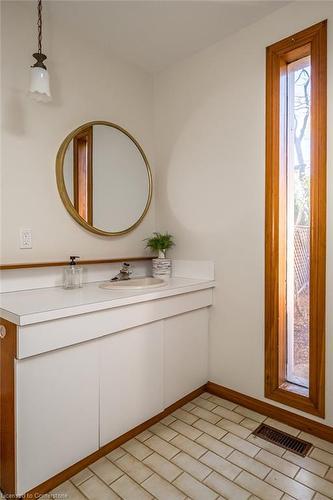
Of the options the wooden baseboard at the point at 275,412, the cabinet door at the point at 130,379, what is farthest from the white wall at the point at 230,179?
the cabinet door at the point at 130,379

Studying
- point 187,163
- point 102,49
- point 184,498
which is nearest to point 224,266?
point 187,163

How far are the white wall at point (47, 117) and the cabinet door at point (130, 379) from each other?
27.5 inches

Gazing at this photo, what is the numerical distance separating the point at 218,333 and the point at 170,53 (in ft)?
6.77

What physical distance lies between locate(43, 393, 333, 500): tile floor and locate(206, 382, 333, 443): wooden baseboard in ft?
0.12

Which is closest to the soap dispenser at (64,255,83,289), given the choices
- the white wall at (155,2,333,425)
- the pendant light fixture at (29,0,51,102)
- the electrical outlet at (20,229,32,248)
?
the electrical outlet at (20,229,32,248)

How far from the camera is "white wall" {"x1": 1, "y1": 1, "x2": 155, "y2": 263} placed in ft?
5.57

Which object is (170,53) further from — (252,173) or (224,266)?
(224,266)

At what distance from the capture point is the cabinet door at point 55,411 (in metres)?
1.26

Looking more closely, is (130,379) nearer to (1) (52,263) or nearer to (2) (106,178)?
(1) (52,263)

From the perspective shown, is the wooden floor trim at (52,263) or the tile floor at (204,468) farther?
the wooden floor trim at (52,263)

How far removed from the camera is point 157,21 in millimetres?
1907

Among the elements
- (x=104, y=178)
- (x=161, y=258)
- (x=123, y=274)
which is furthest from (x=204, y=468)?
(x=104, y=178)

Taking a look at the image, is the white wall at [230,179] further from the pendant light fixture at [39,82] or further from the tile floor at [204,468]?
the pendant light fixture at [39,82]

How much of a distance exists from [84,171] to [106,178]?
188 mm
